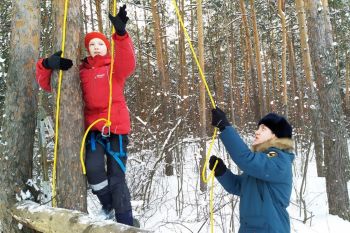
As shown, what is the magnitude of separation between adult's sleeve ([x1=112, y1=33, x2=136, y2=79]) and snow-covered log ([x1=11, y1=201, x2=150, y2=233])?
118cm

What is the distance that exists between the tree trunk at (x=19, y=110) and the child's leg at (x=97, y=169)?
0.91 m

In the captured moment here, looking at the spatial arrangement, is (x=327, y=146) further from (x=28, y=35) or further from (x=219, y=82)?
(x=219, y=82)

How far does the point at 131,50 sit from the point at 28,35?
1.42 metres

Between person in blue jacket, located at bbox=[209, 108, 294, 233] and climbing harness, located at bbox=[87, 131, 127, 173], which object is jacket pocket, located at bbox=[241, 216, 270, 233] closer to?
person in blue jacket, located at bbox=[209, 108, 294, 233]

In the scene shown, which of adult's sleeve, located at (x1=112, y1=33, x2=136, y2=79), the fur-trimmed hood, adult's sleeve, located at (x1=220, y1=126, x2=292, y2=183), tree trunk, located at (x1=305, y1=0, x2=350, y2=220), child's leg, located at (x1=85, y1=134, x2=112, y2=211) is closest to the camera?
adult's sleeve, located at (x1=220, y1=126, x2=292, y2=183)

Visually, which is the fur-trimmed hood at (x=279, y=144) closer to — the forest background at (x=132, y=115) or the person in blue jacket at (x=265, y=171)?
the person in blue jacket at (x=265, y=171)

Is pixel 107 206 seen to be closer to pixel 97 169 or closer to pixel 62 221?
→ pixel 97 169

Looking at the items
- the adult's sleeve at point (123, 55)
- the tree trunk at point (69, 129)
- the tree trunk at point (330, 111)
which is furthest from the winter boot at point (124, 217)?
the tree trunk at point (330, 111)

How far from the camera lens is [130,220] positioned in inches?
129

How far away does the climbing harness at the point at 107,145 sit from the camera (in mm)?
3213

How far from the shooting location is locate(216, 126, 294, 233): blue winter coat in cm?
251

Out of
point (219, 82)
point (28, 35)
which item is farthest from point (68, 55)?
point (219, 82)

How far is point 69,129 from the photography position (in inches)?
121

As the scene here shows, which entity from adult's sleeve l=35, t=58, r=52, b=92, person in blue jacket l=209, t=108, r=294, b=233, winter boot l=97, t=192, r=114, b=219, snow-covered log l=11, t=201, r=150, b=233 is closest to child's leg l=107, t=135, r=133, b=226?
winter boot l=97, t=192, r=114, b=219
